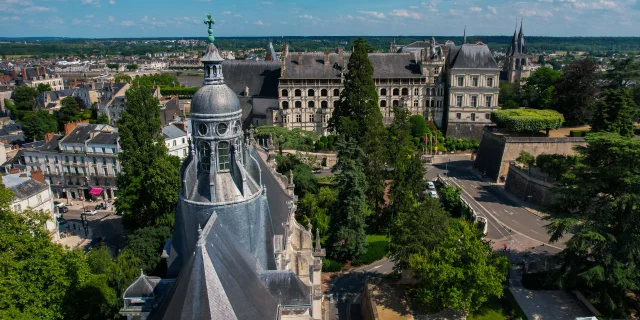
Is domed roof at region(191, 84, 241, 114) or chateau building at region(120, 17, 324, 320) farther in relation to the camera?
domed roof at region(191, 84, 241, 114)

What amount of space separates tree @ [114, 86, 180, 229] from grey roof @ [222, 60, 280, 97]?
32654 mm

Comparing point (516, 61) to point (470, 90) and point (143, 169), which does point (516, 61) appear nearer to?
point (470, 90)

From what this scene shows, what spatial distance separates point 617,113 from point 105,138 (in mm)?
61491

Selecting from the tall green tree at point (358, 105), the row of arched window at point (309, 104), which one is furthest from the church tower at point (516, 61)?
the tall green tree at point (358, 105)

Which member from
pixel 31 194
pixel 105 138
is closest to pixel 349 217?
pixel 31 194

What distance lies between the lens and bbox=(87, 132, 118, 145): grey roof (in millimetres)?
58469

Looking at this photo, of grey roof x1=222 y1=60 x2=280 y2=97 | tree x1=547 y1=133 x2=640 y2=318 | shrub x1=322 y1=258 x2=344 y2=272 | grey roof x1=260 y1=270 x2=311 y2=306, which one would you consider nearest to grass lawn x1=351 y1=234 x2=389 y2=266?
shrub x1=322 y1=258 x2=344 y2=272

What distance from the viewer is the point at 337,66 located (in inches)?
2945

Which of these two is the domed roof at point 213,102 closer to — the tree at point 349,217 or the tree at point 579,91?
the tree at point 349,217

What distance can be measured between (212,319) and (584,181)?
26.8 metres

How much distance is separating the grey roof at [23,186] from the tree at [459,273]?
3812 centimetres

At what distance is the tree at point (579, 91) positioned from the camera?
62.3m

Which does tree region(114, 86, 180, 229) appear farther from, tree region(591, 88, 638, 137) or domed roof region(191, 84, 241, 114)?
tree region(591, 88, 638, 137)

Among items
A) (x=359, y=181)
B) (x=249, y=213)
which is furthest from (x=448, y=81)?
(x=249, y=213)
